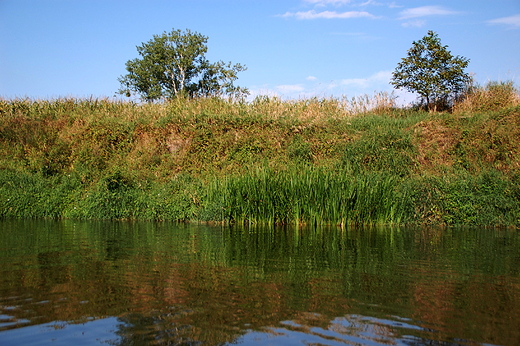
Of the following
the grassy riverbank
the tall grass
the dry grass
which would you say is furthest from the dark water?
the dry grass

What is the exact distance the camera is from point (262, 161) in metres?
16.3

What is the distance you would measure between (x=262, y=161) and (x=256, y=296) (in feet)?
41.7

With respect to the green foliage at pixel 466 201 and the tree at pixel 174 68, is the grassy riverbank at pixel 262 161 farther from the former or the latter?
the tree at pixel 174 68

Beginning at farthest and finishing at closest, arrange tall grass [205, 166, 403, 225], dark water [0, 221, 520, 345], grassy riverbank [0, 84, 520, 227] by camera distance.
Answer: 1. grassy riverbank [0, 84, 520, 227]
2. tall grass [205, 166, 403, 225]
3. dark water [0, 221, 520, 345]

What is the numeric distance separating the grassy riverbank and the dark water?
5585 millimetres

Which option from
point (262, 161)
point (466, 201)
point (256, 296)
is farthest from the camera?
point (262, 161)

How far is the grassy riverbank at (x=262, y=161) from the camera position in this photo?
12.3m

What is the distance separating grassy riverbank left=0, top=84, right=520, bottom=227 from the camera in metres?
12.3

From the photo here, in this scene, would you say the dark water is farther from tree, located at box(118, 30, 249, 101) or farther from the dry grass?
tree, located at box(118, 30, 249, 101)

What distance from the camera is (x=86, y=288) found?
390cm

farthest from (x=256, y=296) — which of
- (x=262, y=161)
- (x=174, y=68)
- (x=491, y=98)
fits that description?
(x=174, y=68)

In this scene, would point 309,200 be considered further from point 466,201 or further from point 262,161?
point 466,201

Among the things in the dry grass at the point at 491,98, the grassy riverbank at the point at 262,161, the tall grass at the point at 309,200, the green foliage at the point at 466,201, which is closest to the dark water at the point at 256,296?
the tall grass at the point at 309,200

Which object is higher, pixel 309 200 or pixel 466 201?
pixel 309 200
